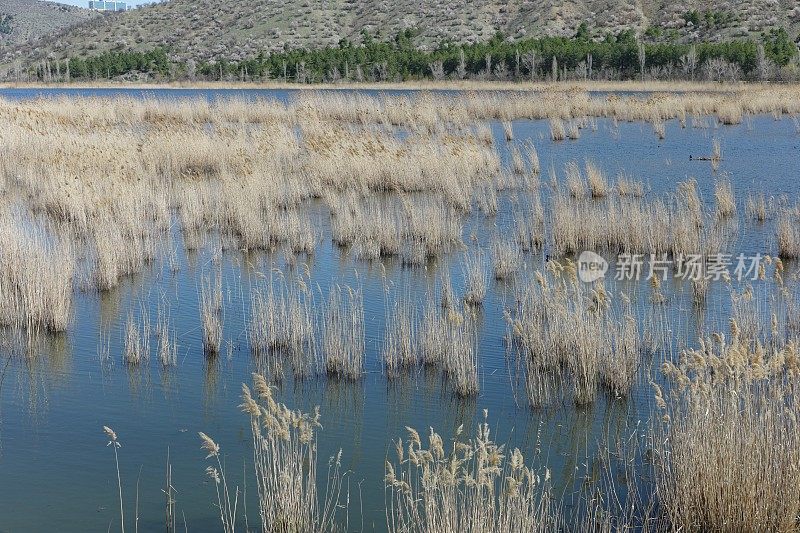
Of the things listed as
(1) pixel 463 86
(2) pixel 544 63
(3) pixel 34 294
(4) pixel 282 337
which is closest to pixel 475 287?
(4) pixel 282 337

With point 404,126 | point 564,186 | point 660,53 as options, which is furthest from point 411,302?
point 660,53

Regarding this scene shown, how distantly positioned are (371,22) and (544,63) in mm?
30109

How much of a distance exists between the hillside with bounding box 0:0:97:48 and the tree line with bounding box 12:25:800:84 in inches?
2952

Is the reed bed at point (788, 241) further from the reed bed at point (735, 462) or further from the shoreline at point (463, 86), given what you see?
the shoreline at point (463, 86)

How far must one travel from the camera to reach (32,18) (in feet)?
445

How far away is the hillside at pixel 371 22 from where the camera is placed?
60688 mm

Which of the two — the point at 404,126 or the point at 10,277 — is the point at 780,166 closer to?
the point at 404,126

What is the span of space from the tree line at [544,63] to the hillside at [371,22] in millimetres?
7228

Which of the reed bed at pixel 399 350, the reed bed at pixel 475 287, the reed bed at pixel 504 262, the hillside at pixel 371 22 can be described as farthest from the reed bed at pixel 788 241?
the hillside at pixel 371 22

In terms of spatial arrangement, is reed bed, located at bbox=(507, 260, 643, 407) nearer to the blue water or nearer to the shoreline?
the blue water

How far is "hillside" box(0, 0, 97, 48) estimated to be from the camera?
125312 mm

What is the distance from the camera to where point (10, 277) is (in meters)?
8.38

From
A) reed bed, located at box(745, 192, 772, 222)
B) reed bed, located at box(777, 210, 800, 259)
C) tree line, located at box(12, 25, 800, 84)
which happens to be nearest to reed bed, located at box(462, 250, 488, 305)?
reed bed, located at box(777, 210, 800, 259)

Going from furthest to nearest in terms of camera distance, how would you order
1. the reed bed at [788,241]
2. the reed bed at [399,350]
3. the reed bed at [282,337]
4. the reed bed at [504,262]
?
the reed bed at [788,241] → the reed bed at [504,262] → the reed bed at [282,337] → the reed bed at [399,350]
